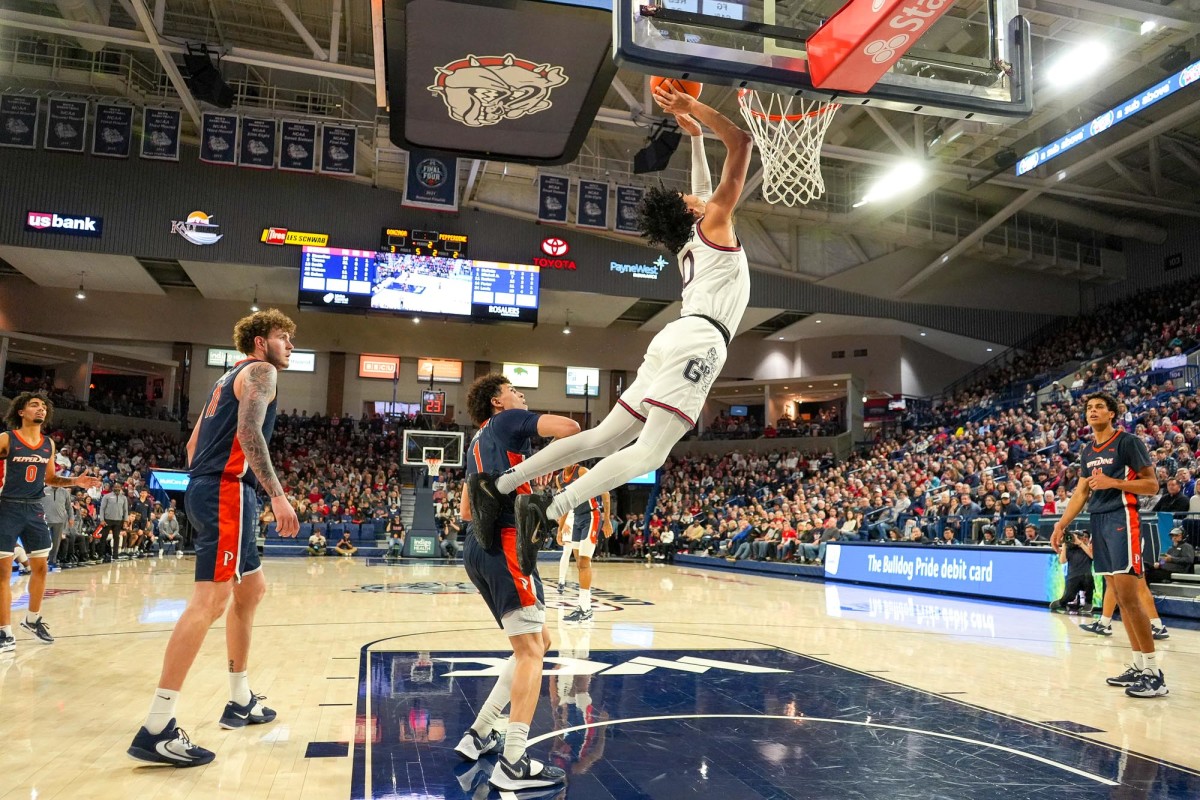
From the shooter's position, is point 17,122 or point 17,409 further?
point 17,122

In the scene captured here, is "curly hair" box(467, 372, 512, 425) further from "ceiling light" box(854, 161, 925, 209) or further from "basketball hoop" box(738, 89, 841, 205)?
"ceiling light" box(854, 161, 925, 209)

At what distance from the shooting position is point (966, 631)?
858 centimetres

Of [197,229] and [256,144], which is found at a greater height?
[256,144]

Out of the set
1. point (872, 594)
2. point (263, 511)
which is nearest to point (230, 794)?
point (872, 594)

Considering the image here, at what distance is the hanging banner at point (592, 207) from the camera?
22.7 meters

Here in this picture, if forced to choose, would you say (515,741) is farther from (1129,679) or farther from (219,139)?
(219,139)

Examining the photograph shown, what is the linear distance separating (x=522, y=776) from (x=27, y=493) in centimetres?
511

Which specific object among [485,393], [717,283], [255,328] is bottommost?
[485,393]

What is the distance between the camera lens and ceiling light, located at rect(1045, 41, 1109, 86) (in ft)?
50.9

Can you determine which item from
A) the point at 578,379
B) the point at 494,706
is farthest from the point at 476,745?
the point at 578,379

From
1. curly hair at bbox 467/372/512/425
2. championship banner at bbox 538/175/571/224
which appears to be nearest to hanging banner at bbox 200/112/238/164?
championship banner at bbox 538/175/571/224

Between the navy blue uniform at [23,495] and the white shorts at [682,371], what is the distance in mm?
4900

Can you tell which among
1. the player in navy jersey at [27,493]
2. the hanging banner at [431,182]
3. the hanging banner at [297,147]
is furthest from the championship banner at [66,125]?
the player in navy jersey at [27,493]

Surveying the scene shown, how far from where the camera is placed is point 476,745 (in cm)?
374
